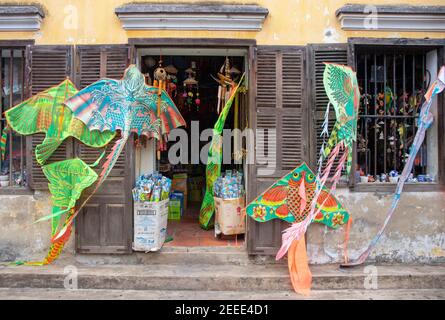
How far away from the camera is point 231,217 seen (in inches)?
242

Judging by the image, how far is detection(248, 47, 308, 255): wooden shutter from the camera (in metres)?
5.67

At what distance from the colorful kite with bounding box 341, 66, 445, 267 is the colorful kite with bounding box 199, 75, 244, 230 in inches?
101

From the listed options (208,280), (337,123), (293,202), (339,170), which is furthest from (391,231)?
(208,280)

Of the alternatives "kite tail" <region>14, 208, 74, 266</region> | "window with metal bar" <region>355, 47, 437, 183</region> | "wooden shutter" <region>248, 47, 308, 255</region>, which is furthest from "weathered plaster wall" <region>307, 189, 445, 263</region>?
"kite tail" <region>14, 208, 74, 266</region>

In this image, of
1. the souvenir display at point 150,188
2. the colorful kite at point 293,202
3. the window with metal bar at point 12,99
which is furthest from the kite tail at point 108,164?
the colorful kite at point 293,202

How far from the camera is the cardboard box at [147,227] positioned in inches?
220

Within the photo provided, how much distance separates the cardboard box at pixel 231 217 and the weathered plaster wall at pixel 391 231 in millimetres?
1149

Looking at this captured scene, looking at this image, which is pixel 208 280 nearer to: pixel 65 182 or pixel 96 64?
pixel 65 182

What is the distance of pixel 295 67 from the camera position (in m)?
5.67

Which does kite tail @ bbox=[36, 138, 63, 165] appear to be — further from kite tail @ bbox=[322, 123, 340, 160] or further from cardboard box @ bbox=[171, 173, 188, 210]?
kite tail @ bbox=[322, 123, 340, 160]

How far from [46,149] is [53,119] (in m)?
0.46

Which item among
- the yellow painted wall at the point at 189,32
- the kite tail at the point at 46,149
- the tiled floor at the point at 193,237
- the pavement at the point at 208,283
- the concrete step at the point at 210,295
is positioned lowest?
the concrete step at the point at 210,295

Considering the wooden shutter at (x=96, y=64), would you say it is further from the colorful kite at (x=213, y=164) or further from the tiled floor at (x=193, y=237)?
the tiled floor at (x=193, y=237)
